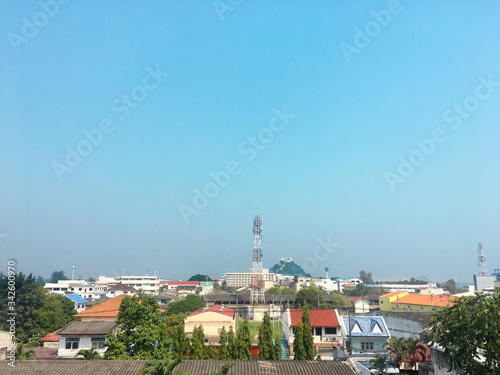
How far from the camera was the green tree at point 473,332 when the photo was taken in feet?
37.0

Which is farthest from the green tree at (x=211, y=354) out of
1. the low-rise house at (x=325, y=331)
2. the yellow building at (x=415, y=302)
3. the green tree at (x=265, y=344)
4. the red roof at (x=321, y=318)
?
the yellow building at (x=415, y=302)

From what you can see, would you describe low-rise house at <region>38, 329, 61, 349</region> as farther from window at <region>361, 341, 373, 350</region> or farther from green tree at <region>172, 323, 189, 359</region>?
window at <region>361, 341, 373, 350</region>

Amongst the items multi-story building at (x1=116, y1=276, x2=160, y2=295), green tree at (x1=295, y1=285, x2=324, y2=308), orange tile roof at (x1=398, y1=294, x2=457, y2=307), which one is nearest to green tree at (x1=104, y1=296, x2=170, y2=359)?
green tree at (x1=295, y1=285, x2=324, y2=308)

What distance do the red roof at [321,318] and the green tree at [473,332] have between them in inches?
640

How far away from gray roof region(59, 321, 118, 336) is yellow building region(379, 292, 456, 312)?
4124 centimetres

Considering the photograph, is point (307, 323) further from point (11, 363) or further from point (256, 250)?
point (256, 250)

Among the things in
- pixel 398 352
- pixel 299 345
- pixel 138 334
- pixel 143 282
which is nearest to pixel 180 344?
pixel 138 334

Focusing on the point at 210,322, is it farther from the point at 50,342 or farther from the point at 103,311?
the point at 50,342

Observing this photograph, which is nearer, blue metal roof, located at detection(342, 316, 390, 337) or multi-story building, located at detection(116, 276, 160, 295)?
blue metal roof, located at detection(342, 316, 390, 337)

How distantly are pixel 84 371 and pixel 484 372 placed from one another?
44.4ft

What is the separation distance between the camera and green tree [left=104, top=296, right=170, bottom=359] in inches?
632

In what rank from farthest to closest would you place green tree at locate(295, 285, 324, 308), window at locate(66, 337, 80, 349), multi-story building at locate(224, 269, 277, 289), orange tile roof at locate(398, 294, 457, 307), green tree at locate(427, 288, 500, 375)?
multi-story building at locate(224, 269, 277, 289)
green tree at locate(295, 285, 324, 308)
orange tile roof at locate(398, 294, 457, 307)
window at locate(66, 337, 80, 349)
green tree at locate(427, 288, 500, 375)

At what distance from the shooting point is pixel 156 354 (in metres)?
16.3

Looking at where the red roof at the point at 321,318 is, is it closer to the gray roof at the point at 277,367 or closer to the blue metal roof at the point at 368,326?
the blue metal roof at the point at 368,326
